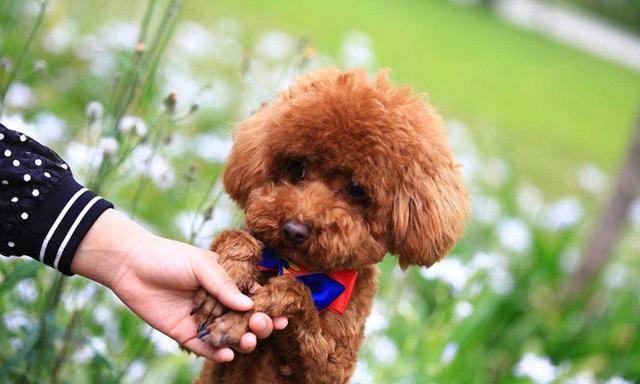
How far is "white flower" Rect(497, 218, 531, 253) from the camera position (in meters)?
4.01

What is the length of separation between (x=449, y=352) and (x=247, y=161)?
4.74 feet

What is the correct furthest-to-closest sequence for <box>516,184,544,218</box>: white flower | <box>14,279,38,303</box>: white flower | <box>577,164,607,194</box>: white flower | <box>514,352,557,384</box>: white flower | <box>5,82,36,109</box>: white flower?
1. <box>577,164,607,194</box>: white flower
2. <box>516,184,544,218</box>: white flower
3. <box>5,82,36,109</box>: white flower
4. <box>514,352,557,384</box>: white flower
5. <box>14,279,38,303</box>: white flower

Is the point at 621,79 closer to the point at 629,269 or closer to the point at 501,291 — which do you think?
the point at 629,269

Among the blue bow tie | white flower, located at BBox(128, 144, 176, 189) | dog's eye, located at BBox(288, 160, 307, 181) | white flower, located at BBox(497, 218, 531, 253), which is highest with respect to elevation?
dog's eye, located at BBox(288, 160, 307, 181)

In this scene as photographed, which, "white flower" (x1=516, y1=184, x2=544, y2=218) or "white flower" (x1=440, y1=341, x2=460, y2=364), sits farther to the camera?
"white flower" (x1=516, y1=184, x2=544, y2=218)

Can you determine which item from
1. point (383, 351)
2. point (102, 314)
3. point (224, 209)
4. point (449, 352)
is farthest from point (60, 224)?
point (224, 209)

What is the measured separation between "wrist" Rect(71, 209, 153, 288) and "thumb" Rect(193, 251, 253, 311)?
22 centimetres

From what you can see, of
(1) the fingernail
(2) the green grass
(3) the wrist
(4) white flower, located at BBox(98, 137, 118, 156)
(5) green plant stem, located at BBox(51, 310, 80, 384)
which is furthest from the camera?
(2) the green grass

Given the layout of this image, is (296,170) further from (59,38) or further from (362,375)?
(59,38)

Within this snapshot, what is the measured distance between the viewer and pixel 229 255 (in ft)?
5.74

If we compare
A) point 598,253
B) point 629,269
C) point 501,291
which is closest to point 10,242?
point 501,291

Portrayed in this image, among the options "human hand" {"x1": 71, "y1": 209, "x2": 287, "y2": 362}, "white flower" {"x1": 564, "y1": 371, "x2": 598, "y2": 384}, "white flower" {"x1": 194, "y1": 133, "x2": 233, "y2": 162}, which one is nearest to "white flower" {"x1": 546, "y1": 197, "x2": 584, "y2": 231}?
"white flower" {"x1": 564, "y1": 371, "x2": 598, "y2": 384}

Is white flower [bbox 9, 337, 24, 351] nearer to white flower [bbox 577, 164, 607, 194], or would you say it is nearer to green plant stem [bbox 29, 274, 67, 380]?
green plant stem [bbox 29, 274, 67, 380]

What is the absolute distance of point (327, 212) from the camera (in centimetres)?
171
